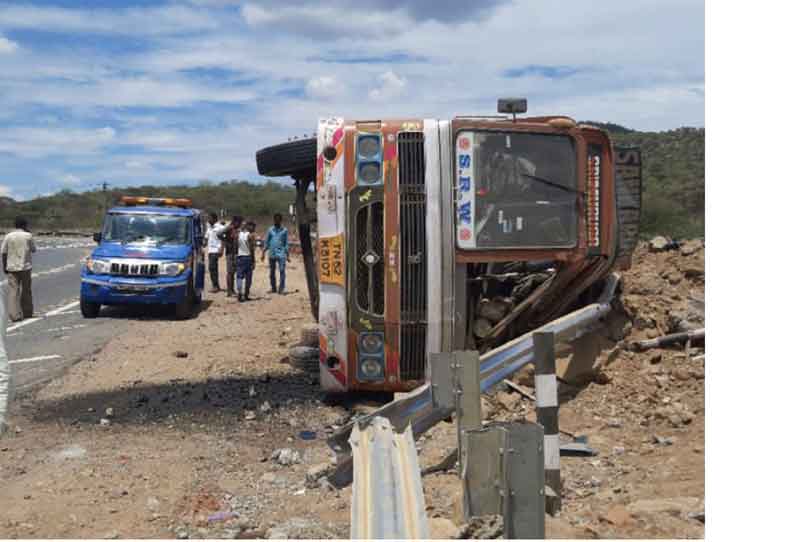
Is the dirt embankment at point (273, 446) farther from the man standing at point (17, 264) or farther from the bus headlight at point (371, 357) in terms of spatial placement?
the man standing at point (17, 264)

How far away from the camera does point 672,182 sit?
3734 centimetres

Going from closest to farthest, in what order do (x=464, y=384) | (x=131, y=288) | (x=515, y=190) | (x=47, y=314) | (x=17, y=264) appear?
A: 1. (x=464, y=384)
2. (x=515, y=190)
3. (x=17, y=264)
4. (x=131, y=288)
5. (x=47, y=314)

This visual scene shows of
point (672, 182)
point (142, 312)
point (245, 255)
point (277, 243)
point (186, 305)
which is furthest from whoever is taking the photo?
point (672, 182)

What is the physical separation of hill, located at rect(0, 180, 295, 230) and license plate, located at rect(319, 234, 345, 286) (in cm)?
7947

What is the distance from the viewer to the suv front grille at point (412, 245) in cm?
788

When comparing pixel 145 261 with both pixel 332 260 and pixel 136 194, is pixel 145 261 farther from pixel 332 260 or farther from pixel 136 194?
pixel 136 194

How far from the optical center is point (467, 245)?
7871 mm

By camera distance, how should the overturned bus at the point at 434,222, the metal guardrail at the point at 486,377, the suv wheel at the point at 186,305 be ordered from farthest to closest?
the suv wheel at the point at 186,305 → the overturned bus at the point at 434,222 → the metal guardrail at the point at 486,377

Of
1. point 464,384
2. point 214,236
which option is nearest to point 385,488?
point 464,384

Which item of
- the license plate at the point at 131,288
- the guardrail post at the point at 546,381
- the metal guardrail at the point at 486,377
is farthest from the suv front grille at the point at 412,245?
the license plate at the point at 131,288

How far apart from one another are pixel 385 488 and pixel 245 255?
50.3 ft

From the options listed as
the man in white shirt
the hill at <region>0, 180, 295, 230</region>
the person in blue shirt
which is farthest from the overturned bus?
the hill at <region>0, 180, 295, 230</region>

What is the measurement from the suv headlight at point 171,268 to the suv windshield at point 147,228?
815 millimetres

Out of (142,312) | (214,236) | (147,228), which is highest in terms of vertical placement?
(147,228)
